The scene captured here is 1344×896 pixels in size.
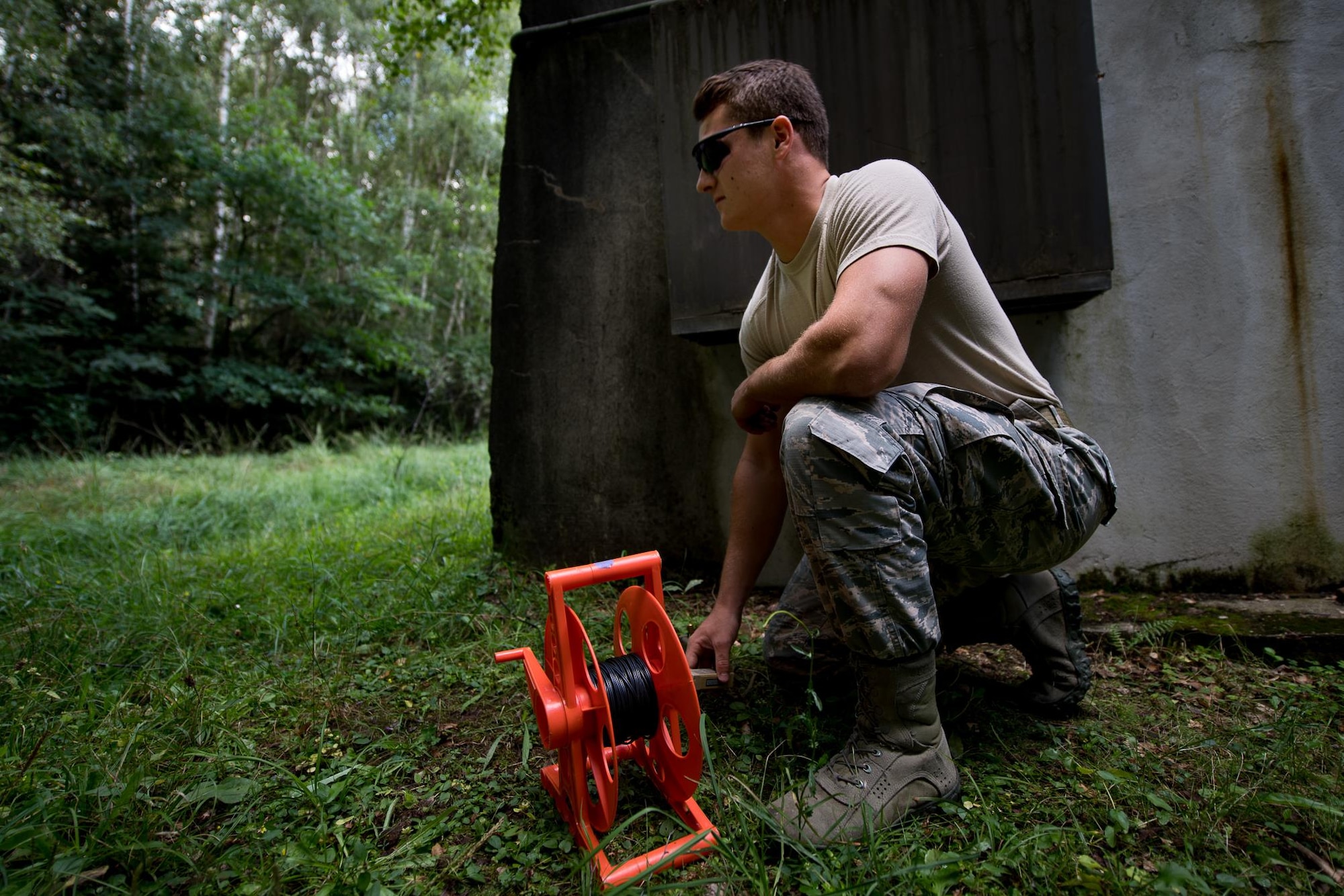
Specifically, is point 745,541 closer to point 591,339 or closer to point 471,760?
point 471,760

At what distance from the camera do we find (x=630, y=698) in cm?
131

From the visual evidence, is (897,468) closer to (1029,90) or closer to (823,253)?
(823,253)

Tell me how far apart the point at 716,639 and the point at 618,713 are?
0.44m

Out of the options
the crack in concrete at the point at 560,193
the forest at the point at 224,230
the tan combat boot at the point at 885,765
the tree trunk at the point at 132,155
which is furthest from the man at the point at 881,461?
the tree trunk at the point at 132,155

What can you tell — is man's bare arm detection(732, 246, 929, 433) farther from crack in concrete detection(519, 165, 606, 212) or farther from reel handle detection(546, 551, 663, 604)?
crack in concrete detection(519, 165, 606, 212)

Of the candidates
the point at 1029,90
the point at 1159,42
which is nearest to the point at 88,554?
the point at 1029,90

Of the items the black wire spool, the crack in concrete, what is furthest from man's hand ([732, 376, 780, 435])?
the crack in concrete

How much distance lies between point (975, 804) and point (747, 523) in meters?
0.81

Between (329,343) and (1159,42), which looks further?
(329,343)

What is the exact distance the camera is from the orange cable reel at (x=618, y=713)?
4.02 feet

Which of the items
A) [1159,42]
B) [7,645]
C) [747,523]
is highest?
[1159,42]

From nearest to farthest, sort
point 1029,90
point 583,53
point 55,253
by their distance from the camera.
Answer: point 1029,90
point 583,53
point 55,253

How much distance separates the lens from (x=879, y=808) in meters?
1.33

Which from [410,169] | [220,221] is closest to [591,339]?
[220,221]
